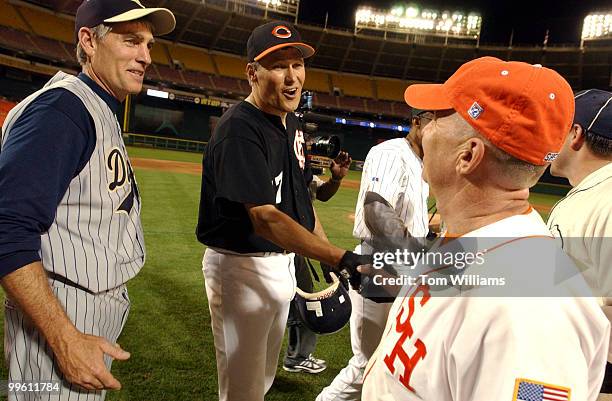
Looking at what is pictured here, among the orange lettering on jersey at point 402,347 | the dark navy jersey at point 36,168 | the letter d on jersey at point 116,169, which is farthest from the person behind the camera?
the letter d on jersey at point 116,169

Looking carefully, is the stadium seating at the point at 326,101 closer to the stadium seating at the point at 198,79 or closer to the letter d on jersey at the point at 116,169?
the stadium seating at the point at 198,79

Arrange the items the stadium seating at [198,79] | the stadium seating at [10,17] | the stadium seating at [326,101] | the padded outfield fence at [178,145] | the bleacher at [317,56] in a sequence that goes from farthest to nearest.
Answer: the stadium seating at [326,101] < the stadium seating at [198,79] < the bleacher at [317,56] < the stadium seating at [10,17] < the padded outfield fence at [178,145]

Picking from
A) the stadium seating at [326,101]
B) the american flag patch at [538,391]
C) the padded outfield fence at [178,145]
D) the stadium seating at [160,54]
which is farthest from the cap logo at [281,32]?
the stadium seating at [326,101]

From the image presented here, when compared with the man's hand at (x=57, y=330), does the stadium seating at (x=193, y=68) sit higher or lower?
higher

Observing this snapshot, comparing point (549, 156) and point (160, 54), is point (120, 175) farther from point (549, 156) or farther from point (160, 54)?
point (160, 54)

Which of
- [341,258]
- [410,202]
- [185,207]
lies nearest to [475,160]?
[341,258]

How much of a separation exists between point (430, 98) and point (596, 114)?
1533 millimetres

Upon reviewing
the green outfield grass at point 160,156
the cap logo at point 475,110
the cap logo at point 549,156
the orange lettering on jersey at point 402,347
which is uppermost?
the green outfield grass at point 160,156

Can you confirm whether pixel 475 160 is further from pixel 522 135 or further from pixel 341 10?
pixel 341 10

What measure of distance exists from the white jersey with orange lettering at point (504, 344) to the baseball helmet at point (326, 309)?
1.40 m

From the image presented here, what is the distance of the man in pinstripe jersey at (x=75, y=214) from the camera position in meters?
1.35

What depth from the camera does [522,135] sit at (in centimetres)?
104

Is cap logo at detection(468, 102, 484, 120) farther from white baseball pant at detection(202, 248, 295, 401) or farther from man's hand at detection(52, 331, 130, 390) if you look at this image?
white baseball pant at detection(202, 248, 295, 401)

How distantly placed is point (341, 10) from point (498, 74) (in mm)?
38356
